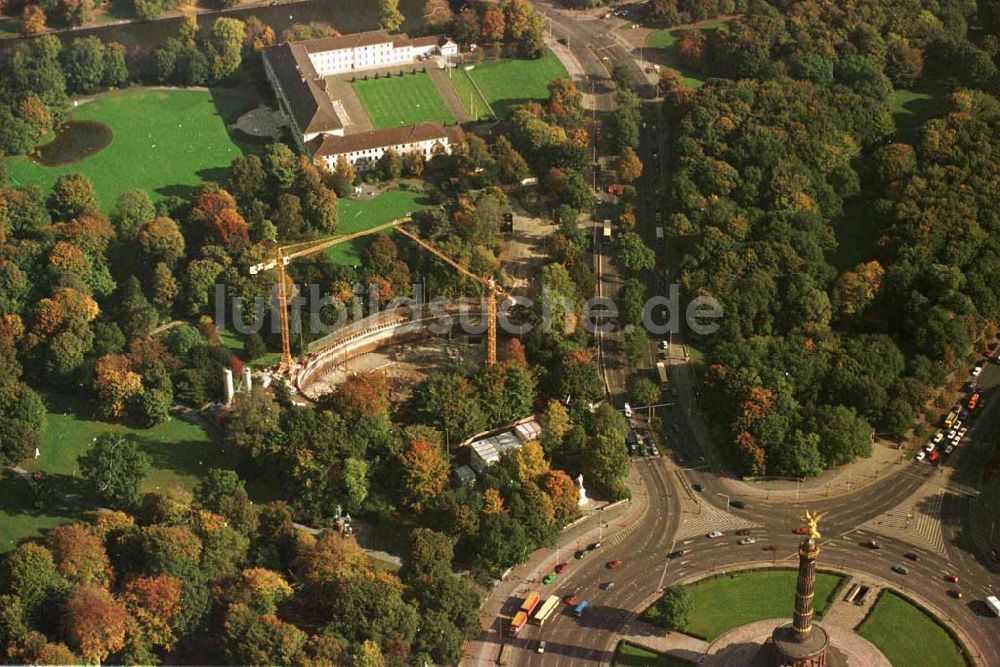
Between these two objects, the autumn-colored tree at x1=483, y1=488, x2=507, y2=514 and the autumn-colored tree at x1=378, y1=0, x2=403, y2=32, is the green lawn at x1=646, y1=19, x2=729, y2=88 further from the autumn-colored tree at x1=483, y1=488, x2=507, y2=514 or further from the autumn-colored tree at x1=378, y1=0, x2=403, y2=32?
the autumn-colored tree at x1=483, y1=488, x2=507, y2=514

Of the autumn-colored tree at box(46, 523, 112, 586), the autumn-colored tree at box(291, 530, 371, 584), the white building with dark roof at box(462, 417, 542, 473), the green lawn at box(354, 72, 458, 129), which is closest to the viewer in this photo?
the autumn-colored tree at box(46, 523, 112, 586)

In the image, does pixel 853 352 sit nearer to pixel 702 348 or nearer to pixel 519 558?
pixel 702 348

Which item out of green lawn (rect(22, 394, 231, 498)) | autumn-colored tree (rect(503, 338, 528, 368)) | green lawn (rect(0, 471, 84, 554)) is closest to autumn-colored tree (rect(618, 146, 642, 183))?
autumn-colored tree (rect(503, 338, 528, 368))

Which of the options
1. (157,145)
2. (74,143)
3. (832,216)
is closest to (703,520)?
(832,216)

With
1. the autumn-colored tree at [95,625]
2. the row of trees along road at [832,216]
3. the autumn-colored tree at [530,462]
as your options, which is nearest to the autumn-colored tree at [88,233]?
the autumn-colored tree at [95,625]

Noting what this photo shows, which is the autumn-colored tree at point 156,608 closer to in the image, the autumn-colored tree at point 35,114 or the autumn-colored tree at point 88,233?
the autumn-colored tree at point 88,233

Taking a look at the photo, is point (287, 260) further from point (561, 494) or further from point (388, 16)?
point (388, 16)
